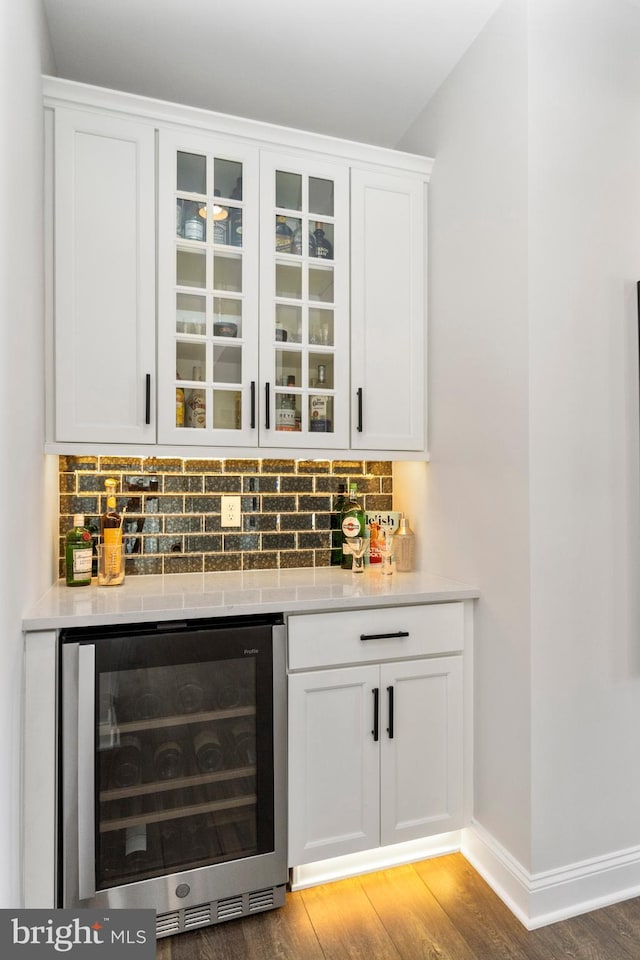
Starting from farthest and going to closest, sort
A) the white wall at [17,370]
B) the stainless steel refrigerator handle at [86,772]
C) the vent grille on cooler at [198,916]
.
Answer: the vent grille on cooler at [198,916]
the stainless steel refrigerator handle at [86,772]
the white wall at [17,370]

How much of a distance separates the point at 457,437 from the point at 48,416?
4.67 feet

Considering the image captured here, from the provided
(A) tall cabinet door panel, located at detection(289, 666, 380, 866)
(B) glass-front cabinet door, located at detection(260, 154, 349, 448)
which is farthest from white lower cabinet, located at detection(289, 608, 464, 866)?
(B) glass-front cabinet door, located at detection(260, 154, 349, 448)

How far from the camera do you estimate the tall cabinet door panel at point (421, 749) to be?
1.85m

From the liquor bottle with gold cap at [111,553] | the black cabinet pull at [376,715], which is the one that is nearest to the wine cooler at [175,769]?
the black cabinet pull at [376,715]

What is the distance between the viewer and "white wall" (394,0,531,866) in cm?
174

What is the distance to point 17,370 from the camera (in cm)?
137

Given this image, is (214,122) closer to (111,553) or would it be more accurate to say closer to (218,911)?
(111,553)

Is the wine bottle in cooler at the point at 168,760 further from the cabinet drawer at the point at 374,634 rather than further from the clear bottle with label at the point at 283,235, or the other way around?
the clear bottle with label at the point at 283,235

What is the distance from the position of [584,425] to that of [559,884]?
4.62ft

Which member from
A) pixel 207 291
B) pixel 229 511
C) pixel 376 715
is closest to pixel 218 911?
pixel 376 715

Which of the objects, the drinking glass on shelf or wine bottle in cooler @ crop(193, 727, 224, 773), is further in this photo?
the drinking glass on shelf

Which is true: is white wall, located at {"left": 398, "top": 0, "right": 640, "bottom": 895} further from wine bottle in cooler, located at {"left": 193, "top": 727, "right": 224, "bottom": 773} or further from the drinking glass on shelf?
wine bottle in cooler, located at {"left": 193, "top": 727, "right": 224, "bottom": 773}

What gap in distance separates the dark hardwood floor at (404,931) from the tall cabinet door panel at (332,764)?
5.6 inches

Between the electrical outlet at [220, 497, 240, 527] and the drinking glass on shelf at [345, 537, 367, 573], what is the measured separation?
47 centimetres
